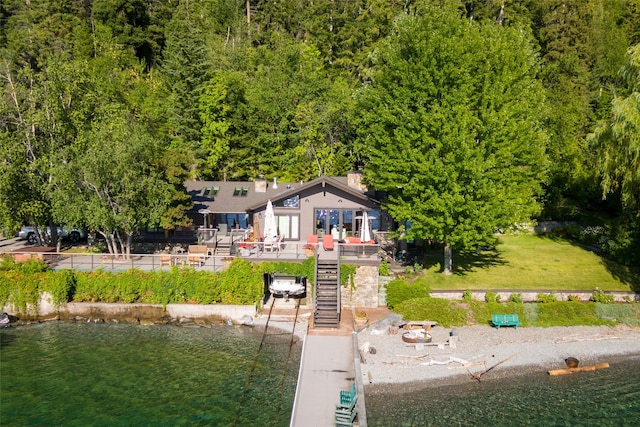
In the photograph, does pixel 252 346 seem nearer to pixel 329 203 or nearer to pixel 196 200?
pixel 329 203

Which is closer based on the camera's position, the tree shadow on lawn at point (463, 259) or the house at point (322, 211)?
the tree shadow on lawn at point (463, 259)

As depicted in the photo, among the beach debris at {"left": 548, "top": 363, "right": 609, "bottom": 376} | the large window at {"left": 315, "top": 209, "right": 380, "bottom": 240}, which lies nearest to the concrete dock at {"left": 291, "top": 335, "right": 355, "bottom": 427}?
the beach debris at {"left": 548, "top": 363, "right": 609, "bottom": 376}

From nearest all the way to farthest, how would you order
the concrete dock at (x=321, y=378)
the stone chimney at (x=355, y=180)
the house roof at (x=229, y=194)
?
1. the concrete dock at (x=321, y=378)
2. the stone chimney at (x=355, y=180)
3. the house roof at (x=229, y=194)

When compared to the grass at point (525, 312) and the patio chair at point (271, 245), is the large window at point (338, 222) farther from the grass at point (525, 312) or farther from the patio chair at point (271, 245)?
the grass at point (525, 312)

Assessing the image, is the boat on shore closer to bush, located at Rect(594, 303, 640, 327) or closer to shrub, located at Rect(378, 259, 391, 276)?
shrub, located at Rect(378, 259, 391, 276)

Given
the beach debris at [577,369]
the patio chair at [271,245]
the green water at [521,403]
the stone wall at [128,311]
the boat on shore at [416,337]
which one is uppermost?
the patio chair at [271,245]

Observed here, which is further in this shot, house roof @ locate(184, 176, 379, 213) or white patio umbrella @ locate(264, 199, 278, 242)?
Result: house roof @ locate(184, 176, 379, 213)

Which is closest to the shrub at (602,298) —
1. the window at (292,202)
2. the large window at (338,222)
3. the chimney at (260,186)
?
the large window at (338,222)
